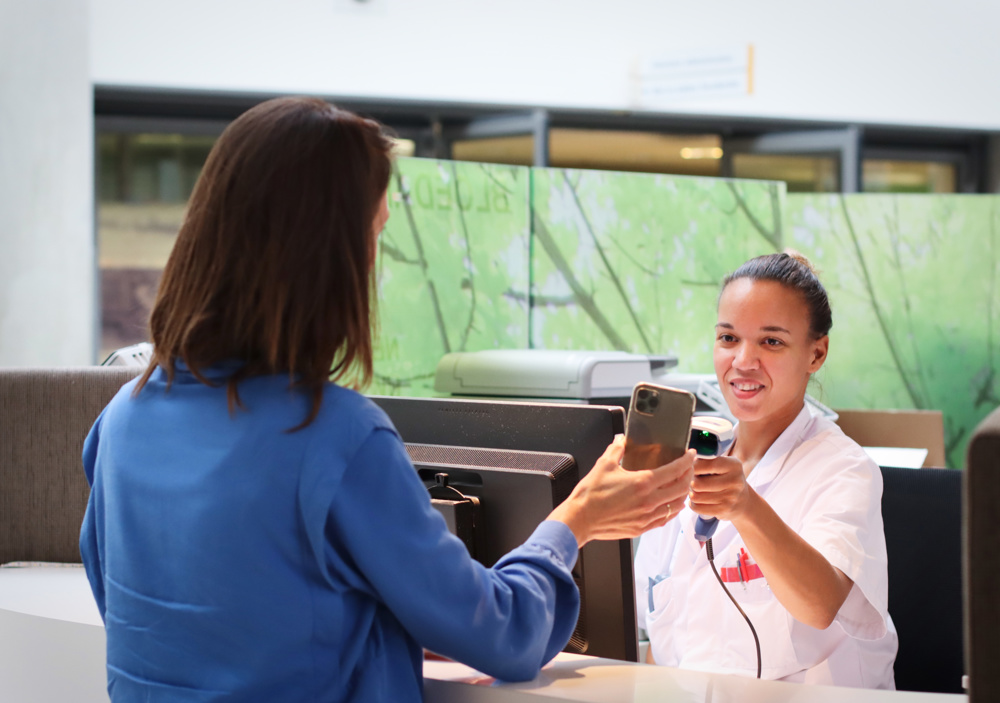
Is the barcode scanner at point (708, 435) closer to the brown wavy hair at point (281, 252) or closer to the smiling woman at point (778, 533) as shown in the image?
the smiling woman at point (778, 533)

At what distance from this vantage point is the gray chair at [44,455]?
1.76m

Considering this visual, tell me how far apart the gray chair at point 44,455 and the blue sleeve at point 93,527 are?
2.47 feet

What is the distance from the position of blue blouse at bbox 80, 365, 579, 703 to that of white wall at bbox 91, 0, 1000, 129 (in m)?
3.39

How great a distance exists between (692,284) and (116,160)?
8.46 feet

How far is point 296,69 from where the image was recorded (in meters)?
4.02

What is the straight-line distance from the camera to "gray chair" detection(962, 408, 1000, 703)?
2.53 ft

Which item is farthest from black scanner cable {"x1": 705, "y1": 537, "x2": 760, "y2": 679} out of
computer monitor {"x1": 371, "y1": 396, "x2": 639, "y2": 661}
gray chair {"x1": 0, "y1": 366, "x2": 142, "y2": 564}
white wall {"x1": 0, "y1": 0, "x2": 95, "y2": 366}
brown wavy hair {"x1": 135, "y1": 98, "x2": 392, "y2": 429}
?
white wall {"x1": 0, "y1": 0, "x2": 95, "y2": 366}

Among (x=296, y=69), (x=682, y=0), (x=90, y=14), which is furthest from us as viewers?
(x=682, y=0)

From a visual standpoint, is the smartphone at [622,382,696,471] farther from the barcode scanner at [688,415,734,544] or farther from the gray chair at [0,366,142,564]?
the gray chair at [0,366,142,564]

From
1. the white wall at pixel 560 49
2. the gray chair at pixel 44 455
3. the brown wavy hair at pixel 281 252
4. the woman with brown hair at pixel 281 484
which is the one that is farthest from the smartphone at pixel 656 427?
the white wall at pixel 560 49

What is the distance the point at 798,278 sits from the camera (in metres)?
1.60

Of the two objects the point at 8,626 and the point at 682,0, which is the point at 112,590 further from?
the point at 682,0

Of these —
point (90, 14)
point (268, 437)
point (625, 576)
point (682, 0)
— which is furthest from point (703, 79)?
point (268, 437)

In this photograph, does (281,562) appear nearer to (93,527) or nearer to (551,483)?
(93,527)
